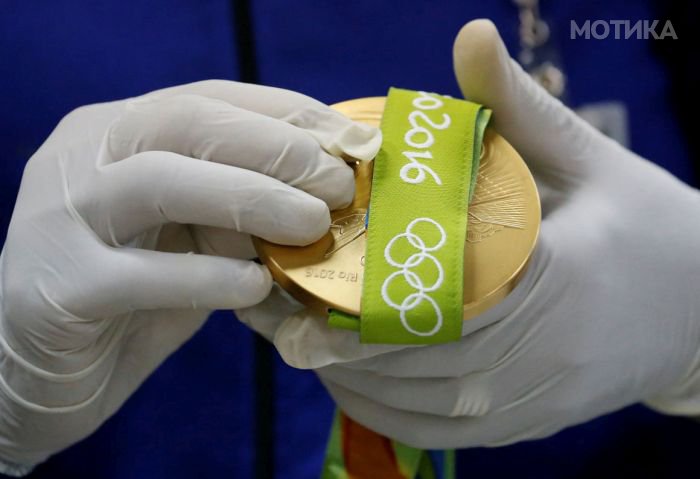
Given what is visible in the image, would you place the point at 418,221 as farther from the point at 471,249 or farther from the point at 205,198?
the point at 205,198

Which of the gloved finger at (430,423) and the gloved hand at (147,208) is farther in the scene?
the gloved finger at (430,423)

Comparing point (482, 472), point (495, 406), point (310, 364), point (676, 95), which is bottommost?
point (482, 472)

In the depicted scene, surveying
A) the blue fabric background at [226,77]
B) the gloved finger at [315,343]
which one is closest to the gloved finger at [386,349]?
the gloved finger at [315,343]

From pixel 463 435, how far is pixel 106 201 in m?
0.46

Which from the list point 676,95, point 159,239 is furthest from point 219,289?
point 676,95

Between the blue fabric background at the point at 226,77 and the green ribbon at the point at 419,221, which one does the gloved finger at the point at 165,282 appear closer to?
the green ribbon at the point at 419,221

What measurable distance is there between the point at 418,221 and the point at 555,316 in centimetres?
23

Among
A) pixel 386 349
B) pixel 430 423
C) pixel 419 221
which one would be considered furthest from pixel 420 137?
pixel 430 423

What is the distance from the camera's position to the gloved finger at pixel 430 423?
2.40 feet

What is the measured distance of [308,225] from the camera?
0.58 meters

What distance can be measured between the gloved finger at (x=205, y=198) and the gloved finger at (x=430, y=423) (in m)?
0.25

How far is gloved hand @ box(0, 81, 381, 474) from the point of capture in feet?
1.92

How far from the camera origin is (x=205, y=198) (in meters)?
0.59

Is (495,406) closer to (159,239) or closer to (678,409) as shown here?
(678,409)
